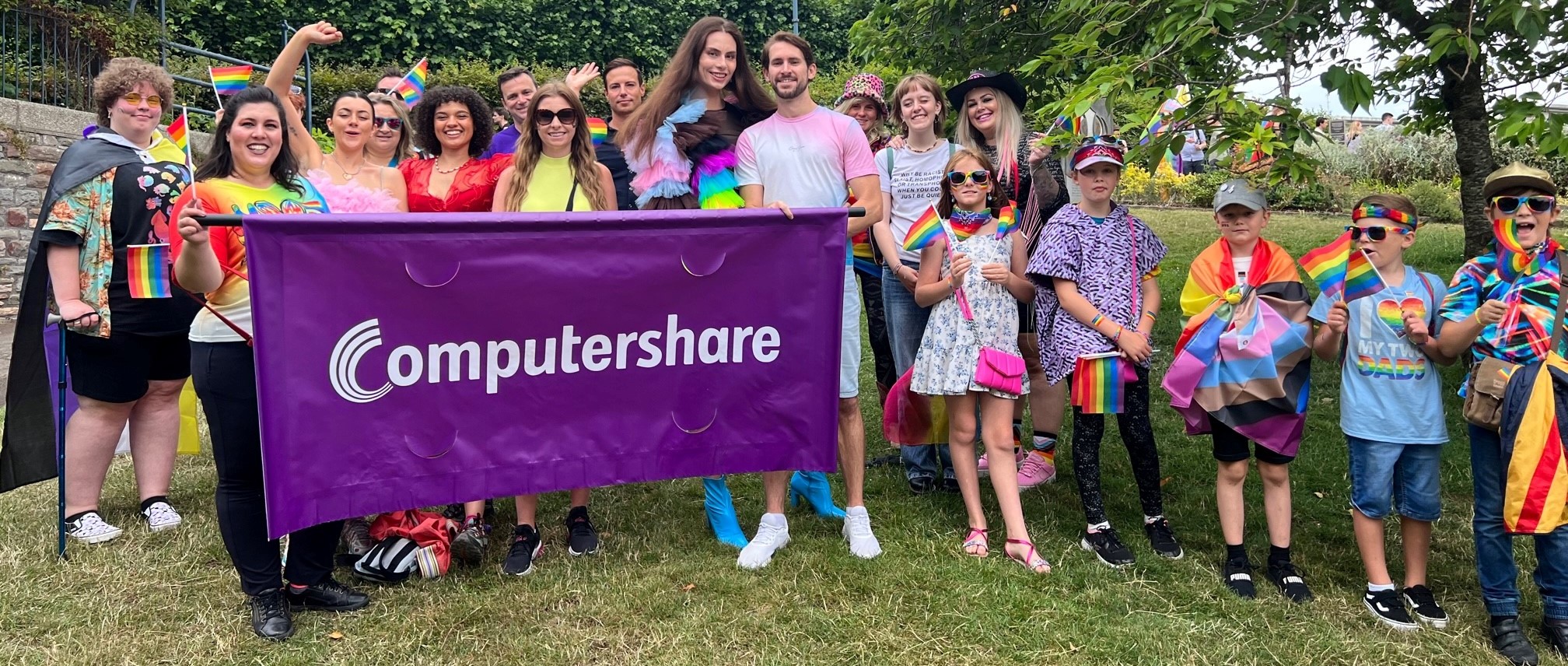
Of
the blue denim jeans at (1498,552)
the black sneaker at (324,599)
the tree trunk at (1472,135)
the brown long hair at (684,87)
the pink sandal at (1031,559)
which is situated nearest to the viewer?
the blue denim jeans at (1498,552)

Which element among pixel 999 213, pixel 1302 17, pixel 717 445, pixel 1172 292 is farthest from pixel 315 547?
pixel 1172 292

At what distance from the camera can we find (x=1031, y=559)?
4.09 meters

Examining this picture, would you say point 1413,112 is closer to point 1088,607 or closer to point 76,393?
point 1088,607

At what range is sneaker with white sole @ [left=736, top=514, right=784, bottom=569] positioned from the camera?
13.6ft

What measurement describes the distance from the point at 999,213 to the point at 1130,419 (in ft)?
3.22

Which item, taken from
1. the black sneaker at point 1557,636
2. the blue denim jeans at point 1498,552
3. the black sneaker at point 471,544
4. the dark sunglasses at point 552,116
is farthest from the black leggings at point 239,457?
the black sneaker at point 1557,636

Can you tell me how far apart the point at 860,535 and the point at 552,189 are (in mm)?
1843

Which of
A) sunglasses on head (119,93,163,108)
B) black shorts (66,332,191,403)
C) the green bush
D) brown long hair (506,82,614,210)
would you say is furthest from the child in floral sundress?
the green bush

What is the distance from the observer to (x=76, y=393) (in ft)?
15.0

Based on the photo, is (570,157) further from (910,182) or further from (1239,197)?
(1239,197)

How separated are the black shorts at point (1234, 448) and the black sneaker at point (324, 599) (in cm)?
321

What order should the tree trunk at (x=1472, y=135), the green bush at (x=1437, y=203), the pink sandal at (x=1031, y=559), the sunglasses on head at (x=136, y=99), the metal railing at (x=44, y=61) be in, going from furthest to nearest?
the green bush at (x=1437, y=203) → the metal railing at (x=44, y=61) → the tree trunk at (x=1472, y=135) → the sunglasses on head at (x=136, y=99) → the pink sandal at (x=1031, y=559)

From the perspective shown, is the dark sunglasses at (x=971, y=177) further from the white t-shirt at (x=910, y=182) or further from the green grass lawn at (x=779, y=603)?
the green grass lawn at (x=779, y=603)

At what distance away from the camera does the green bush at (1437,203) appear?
14.2 meters
